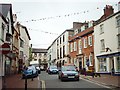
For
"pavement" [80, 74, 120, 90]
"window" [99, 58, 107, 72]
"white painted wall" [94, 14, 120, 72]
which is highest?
"white painted wall" [94, 14, 120, 72]

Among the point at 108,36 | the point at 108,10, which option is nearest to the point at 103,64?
the point at 108,36

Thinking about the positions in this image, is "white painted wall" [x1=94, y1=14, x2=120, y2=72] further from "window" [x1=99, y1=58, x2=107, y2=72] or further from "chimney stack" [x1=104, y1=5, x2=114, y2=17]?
"chimney stack" [x1=104, y1=5, x2=114, y2=17]

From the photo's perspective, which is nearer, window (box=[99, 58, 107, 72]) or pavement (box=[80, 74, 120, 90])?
pavement (box=[80, 74, 120, 90])

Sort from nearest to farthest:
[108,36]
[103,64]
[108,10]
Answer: [108,36], [103,64], [108,10]

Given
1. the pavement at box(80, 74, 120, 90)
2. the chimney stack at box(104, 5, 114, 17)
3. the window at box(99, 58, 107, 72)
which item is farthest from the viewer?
the chimney stack at box(104, 5, 114, 17)

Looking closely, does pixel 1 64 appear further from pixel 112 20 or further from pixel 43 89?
pixel 112 20

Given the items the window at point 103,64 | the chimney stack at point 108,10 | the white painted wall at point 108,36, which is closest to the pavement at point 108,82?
the white painted wall at point 108,36

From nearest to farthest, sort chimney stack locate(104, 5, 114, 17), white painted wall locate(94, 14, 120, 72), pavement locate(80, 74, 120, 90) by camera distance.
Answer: pavement locate(80, 74, 120, 90) → white painted wall locate(94, 14, 120, 72) → chimney stack locate(104, 5, 114, 17)

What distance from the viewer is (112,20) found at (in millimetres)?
29828

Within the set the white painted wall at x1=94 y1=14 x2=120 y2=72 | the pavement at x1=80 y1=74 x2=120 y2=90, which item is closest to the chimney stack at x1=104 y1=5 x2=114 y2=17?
the white painted wall at x1=94 y1=14 x2=120 y2=72

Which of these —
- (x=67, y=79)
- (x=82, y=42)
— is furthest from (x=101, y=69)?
(x=67, y=79)

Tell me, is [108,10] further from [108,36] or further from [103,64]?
[103,64]

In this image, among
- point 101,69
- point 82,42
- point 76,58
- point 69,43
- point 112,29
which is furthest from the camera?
point 69,43

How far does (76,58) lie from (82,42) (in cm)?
479
